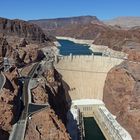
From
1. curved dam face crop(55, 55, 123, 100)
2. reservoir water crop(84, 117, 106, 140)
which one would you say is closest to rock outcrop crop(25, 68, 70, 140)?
reservoir water crop(84, 117, 106, 140)

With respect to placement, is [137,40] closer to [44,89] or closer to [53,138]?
[44,89]

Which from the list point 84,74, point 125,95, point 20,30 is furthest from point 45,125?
point 20,30

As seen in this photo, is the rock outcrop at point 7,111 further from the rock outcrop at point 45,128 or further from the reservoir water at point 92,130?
the reservoir water at point 92,130

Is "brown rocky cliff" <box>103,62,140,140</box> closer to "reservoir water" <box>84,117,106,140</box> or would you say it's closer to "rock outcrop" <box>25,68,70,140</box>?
"reservoir water" <box>84,117,106,140</box>

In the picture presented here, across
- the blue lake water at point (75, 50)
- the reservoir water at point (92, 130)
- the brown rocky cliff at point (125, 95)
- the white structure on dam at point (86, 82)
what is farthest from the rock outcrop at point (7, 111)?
the blue lake water at point (75, 50)

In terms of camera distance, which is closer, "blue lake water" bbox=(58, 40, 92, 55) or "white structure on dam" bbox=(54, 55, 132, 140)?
"white structure on dam" bbox=(54, 55, 132, 140)
